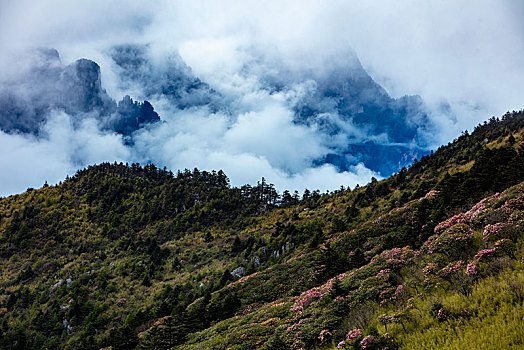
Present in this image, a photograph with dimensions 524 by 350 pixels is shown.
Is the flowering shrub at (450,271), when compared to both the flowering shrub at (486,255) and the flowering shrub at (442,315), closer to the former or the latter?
the flowering shrub at (486,255)

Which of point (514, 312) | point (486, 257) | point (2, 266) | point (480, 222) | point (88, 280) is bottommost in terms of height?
point (514, 312)

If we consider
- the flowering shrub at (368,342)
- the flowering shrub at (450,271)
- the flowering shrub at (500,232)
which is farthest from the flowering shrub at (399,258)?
the flowering shrub at (368,342)

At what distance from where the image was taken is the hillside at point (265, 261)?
31.3 feet

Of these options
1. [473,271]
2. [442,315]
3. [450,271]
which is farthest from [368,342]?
[450,271]

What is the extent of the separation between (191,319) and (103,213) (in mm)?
89316

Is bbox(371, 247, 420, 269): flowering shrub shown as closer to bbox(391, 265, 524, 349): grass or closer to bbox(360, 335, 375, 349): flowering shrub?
bbox(391, 265, 524, 349): grass

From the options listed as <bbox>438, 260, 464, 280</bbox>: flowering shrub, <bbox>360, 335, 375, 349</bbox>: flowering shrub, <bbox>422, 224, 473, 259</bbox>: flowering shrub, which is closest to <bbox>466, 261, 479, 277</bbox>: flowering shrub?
<bbox>438, 260, 464, 280</bbox>: flowering shrub

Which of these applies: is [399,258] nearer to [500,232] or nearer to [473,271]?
[500,232]

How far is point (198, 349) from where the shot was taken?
1764cm

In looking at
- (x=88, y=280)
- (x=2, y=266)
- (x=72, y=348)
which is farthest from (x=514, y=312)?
(x=2, y=266)

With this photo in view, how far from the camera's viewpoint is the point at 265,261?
4994cm

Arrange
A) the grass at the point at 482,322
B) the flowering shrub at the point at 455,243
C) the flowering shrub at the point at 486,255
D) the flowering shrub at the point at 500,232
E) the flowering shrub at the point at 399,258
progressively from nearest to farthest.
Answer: the grass at the point at 482,322, the flowering shrub at the point at 486,255, the flowering shrub at the point at 500,232, the flowering shrub at the point at 455,243, the flowering shrub at the point at 399,258

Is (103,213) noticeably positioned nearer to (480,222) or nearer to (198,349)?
(198,349)

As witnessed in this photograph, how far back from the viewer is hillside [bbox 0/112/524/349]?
31.3ft
